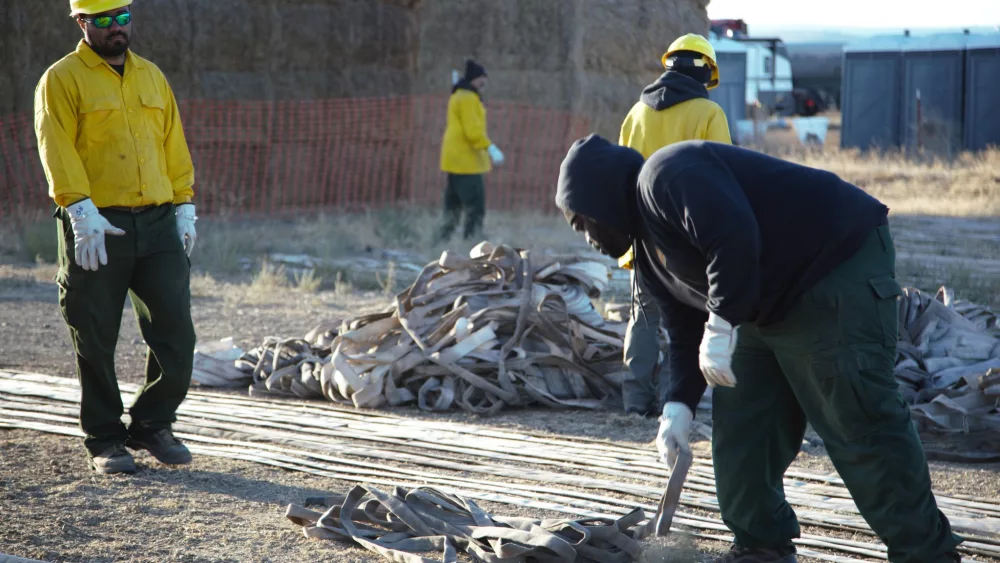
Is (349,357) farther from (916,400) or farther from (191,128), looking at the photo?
(191,128)

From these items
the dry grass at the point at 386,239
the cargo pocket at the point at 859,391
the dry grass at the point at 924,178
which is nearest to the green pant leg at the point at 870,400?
the cargo pocket at the point at 859,391

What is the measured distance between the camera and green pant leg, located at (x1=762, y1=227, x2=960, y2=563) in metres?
3.14

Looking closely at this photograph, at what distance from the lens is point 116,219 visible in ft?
15.6

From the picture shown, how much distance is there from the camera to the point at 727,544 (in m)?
4.01

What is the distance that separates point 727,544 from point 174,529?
6.57ft

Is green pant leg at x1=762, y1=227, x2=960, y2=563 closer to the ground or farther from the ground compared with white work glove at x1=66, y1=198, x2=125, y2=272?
closer to the ground

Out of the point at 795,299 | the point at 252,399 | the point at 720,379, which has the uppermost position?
the point at 795,299

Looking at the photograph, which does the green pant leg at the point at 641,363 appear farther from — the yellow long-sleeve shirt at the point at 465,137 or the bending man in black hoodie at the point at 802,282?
the yellow long-sleeve shirt at the point at 465,137

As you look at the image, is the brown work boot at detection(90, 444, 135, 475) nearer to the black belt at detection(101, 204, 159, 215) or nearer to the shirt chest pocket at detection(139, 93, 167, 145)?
the black belt at detection(101, 204, 159, 215)

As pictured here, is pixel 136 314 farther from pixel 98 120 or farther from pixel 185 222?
pixel 98 120

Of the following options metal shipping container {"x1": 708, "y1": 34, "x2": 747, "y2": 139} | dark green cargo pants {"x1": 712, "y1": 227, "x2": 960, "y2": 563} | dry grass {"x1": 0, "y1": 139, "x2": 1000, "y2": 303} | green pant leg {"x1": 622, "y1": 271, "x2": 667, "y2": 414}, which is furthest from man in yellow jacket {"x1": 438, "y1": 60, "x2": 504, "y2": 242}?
metal shipping container {"x1": 708, "y1": 34, "x2": 747, "y2": 139}

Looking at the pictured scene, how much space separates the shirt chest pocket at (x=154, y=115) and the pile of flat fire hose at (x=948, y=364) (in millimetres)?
3740

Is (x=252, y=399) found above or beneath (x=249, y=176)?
beneath

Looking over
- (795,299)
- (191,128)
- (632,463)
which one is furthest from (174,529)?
(191,128)
